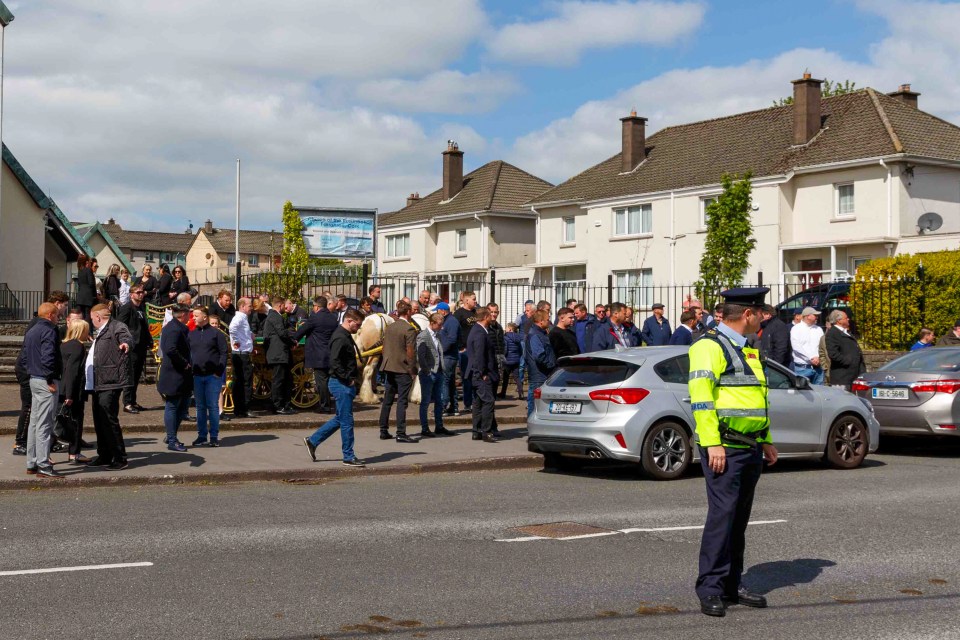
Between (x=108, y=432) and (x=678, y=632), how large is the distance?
8402mm

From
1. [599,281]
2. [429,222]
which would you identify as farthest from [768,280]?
[429,222]

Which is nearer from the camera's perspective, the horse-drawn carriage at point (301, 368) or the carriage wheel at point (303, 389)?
Answer: the horse-drawn carriage at point (301, 368)

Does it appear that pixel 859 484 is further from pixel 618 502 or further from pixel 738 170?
pixel 738 170

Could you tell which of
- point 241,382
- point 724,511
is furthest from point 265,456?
point 724,511

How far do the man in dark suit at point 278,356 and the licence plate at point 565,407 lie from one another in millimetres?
5359

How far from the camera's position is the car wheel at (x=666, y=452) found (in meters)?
13.2

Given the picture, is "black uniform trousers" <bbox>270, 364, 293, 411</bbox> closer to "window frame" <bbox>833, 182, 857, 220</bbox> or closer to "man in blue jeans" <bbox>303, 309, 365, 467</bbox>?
"man in blue jeans" <bbox>303, 309, 365, 467</bbox>

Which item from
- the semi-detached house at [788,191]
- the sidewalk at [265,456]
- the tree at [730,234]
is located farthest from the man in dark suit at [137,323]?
the tree at [730,234]

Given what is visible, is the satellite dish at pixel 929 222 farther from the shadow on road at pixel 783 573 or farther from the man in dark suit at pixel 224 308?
the shadow on road at pixel 783 573

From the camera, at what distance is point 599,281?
50906 millimetres

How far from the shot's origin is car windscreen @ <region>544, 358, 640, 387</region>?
1342 centimetres

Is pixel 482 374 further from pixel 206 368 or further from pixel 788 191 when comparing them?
pixel 788 191

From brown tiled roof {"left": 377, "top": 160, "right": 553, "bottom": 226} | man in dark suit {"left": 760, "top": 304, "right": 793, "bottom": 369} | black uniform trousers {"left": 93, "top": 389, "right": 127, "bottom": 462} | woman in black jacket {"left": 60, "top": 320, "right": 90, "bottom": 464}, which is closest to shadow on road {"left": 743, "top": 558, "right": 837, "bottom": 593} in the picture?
black uniform trousers {"left": 93, "top": 389, "right": 127, "bottom": 462}

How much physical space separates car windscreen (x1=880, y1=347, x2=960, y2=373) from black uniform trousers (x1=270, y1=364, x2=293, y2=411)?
8.87 m
